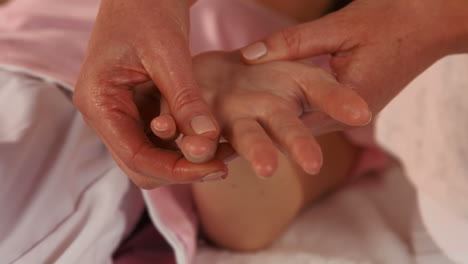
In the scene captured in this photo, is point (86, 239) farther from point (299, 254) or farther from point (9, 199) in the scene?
point (299, 254)

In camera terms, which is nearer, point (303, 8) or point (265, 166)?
point (265, 166)

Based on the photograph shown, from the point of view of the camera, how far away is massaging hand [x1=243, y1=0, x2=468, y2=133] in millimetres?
529

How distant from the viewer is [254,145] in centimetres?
39

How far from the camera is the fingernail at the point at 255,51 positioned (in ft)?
1.74

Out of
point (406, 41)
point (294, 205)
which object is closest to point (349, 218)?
point (294, 205)

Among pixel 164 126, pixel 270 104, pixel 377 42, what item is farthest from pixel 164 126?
pixel 377 42

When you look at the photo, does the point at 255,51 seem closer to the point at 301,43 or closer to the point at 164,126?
the point at 301,43

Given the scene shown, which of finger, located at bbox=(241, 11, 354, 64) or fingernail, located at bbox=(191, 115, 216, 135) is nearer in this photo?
fingernail, located at bbox=(191, 115, 216, 135)

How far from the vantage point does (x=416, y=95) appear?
669 millimetres

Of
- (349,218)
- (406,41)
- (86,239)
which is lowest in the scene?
(349,218)

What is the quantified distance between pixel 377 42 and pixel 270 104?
15cm

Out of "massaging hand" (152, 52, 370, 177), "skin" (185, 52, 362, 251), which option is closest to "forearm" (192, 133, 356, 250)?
"skin" (185, 52, 362, 251)

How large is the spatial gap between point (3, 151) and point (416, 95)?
0.49 m

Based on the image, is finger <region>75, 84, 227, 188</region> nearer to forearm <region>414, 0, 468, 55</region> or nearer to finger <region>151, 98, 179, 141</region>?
finger <region>151, 98, 179, 141</region>
